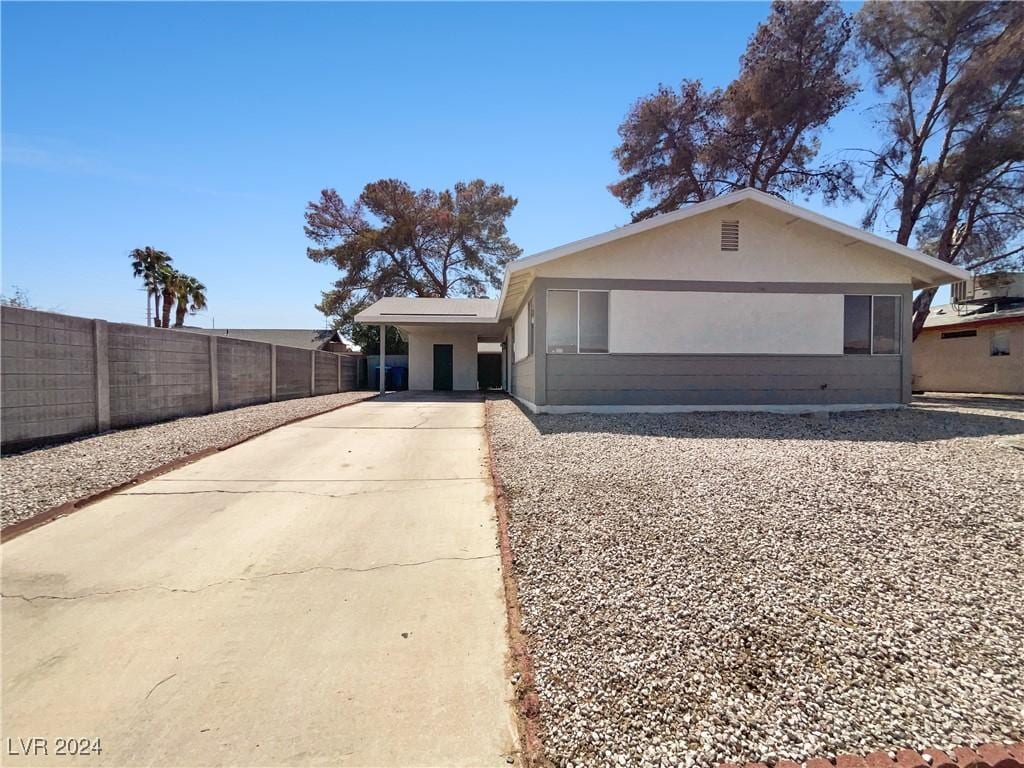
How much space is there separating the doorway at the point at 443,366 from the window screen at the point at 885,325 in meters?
13.1

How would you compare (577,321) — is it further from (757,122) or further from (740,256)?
(757,122)

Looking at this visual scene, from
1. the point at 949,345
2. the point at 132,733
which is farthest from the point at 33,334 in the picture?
the point at 949,345

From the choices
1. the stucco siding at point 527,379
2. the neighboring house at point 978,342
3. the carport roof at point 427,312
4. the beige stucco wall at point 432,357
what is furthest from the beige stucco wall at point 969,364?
the beige stucco wall at point 432,357

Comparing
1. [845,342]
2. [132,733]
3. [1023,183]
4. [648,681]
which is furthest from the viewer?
[1023,183]

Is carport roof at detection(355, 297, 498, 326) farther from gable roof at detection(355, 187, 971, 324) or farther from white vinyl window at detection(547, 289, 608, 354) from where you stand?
white vinyl window at detection(547, 289, 608, 354)

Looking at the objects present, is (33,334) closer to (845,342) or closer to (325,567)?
(325,567)

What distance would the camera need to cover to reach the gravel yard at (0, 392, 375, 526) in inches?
171

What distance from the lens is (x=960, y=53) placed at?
13266mm

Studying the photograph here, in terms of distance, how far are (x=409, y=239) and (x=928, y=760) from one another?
86.6 ft

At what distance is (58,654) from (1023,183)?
65.9 ft

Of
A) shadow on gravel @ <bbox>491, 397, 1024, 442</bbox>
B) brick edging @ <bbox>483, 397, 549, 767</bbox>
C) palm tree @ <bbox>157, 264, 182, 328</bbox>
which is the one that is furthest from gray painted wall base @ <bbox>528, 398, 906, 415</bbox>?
palm tree @ <bbox>157, 264, 182, 328</bbox>

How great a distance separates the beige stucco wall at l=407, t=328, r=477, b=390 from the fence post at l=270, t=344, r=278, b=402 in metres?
6.10

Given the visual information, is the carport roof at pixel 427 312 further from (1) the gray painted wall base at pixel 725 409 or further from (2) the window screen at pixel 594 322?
(1) the gray painted wall base at pixel 725 409

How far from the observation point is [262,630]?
8.25 ft
